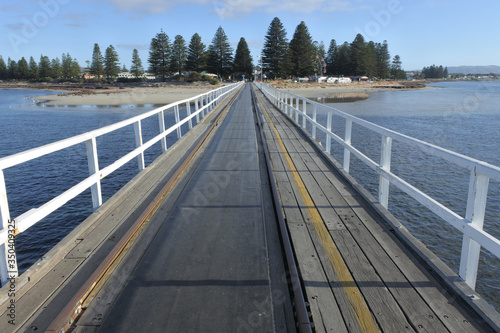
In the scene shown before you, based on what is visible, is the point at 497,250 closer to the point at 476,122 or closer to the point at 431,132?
the point at 431,132

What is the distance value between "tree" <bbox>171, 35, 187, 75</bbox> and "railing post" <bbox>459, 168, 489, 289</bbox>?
370 feet

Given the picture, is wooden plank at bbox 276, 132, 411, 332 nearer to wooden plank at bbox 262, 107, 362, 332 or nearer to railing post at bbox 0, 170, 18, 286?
wooden plank at bbox 262, 107, 362, 332

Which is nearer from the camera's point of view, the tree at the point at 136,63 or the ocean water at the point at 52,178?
the ocean water at the point at 52,178

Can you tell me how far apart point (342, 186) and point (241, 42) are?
5056 inches

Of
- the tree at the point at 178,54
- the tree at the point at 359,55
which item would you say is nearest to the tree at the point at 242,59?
the tree at the point at 178,54

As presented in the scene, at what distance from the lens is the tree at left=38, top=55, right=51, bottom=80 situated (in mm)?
148775

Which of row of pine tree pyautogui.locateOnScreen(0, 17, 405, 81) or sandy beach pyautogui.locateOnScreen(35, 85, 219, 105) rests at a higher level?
row of pine tree pyautogui.locateOnScreen(0, 17, 405, 81)

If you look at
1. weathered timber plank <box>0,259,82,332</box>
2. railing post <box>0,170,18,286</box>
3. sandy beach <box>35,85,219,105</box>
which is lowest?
sandy beach <box>35,85,219,105</box>

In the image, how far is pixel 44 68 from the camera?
150 m

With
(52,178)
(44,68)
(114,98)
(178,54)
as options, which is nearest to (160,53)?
(178,54)

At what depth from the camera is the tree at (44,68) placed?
148775mm

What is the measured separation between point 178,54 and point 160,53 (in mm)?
5097

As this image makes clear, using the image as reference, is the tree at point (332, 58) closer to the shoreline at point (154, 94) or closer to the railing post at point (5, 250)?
the shoreline at point (154, 94)

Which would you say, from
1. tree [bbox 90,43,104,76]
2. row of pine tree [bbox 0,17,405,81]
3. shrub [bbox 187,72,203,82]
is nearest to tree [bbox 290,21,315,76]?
row of pine tree [bbox 0,17,405,81]
